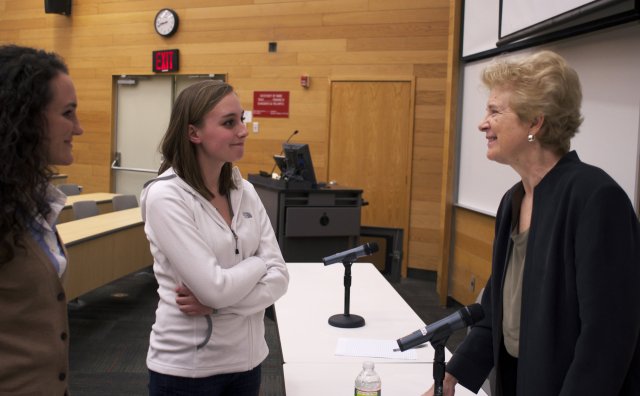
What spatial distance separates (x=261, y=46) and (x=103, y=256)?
363 centimetres

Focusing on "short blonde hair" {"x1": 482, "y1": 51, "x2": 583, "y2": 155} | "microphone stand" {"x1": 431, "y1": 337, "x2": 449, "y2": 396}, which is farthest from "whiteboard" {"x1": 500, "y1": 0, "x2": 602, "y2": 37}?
"microphone stand" {"x1": 431, "y1": 337, "x2": 449, "y2": 396}

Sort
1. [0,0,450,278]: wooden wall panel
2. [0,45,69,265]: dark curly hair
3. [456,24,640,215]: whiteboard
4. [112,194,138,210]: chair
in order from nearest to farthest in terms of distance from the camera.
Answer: [0,45,69,265]: dark curly hair → [456,24,640,215]: whiteboard → [112,194,138,210]: chair → [0,0,450,278]: wooden wall panel

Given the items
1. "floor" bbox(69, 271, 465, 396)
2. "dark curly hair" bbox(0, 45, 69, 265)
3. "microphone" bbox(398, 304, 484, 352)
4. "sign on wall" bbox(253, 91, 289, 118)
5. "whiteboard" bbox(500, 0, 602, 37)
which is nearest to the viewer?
"dark curly hair" bbox(0, 45, 69, 265)

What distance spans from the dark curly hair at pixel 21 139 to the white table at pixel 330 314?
101 centimetres

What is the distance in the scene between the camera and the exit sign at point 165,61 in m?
7.14

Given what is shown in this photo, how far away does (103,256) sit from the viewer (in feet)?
13.6

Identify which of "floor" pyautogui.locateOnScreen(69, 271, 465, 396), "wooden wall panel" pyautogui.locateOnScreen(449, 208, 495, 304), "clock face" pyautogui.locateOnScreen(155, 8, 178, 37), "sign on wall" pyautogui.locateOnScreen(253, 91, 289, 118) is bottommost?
"floor" pyautogui.locateOnScreen(69, 271, 465, 396)

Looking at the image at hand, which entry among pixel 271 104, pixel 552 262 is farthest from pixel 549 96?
pixel 271 104

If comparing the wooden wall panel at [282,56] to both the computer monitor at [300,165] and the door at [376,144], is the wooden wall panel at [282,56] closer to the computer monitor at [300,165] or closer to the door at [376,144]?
the door at [376,144]

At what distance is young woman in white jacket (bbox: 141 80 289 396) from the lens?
58.0 inches

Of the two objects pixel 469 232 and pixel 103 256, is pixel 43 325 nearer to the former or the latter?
pixel 103 256

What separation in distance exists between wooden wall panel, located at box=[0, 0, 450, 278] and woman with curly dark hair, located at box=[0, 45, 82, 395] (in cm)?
510

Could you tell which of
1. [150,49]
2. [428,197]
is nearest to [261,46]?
[150,49]

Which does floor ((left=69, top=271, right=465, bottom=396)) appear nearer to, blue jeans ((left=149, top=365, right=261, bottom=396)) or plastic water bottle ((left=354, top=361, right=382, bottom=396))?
blue jeans ((left=149, top=365, right=261, bottom=396))
